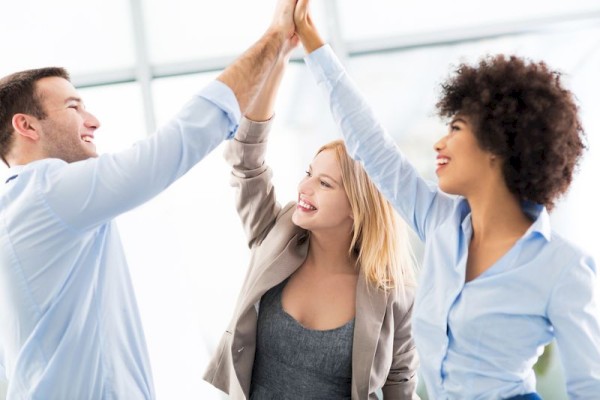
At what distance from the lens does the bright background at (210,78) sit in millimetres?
3652

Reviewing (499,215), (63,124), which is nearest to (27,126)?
(63,124)

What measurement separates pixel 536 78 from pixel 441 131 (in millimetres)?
2240

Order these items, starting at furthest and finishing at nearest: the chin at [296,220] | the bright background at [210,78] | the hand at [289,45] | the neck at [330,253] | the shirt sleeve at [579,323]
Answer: the bright background at [210,78]
the neck at [330,253]
the chin at [296,220]
the hand at [289,45]
the shirt sleeve at [579,323]

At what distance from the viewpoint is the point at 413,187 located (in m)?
1.80

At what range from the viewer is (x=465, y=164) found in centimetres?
167

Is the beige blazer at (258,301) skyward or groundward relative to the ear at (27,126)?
groundward

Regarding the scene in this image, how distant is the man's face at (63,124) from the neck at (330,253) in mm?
754

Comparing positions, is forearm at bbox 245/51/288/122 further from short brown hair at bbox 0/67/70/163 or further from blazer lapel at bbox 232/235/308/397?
short brown hair at bbox 0/67/70/163

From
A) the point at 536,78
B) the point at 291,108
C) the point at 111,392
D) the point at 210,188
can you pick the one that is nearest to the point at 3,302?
the point at 111,392

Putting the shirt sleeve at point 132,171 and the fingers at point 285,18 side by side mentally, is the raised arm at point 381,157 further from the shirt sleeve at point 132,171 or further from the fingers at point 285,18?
the shirt sleeve at point 132,171

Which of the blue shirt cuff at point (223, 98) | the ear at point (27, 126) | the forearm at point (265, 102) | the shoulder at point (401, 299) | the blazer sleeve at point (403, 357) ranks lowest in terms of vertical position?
the blazer sleeve at point (403, 357)

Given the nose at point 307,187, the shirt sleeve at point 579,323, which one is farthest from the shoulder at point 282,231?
the shirt sleeve at point 579,323

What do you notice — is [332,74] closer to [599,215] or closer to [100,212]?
[100,212]

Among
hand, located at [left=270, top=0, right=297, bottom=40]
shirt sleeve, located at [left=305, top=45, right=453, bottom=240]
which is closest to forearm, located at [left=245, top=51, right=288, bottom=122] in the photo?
hand, located at [left=270, top=0, right=297, bottom=40]
